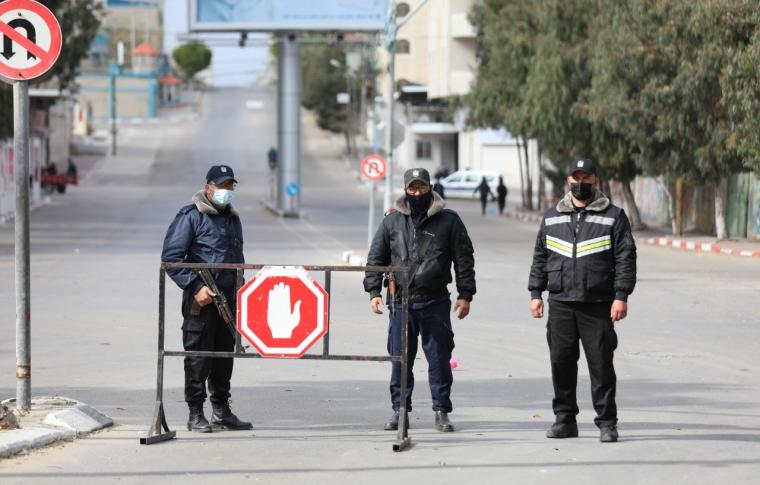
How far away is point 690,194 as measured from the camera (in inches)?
1784

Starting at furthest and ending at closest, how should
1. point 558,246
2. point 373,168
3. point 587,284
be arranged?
1. point 373,168
2. point 558,246
3. point 587,284

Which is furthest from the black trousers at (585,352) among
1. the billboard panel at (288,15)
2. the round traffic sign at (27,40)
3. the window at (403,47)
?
the window at (403,47)

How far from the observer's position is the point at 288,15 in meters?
52.0

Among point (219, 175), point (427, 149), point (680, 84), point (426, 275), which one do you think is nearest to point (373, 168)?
point (680, 84)

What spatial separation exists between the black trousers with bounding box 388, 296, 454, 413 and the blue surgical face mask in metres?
1.34

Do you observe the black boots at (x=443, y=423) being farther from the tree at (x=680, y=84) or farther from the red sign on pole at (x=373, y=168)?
the red sign on pole at (x=373, y=168)

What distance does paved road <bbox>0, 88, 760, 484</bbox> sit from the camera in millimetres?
8305

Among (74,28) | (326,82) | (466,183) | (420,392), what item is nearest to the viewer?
(420,392)

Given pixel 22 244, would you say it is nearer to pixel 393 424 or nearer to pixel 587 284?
pixel 393 424

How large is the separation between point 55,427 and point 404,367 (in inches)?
89.2

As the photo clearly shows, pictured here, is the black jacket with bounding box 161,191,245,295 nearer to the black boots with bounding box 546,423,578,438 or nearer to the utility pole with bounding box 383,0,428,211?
the black boots with bounding box 546,423,578,438

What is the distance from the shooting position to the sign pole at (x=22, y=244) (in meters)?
9.70

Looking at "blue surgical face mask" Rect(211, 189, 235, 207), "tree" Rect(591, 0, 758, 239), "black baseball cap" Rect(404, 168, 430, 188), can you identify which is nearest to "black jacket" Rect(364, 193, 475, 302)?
"black baseball cap" Rect(404, 168, 430, 188)

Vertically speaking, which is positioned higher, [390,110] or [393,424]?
[390,110]
